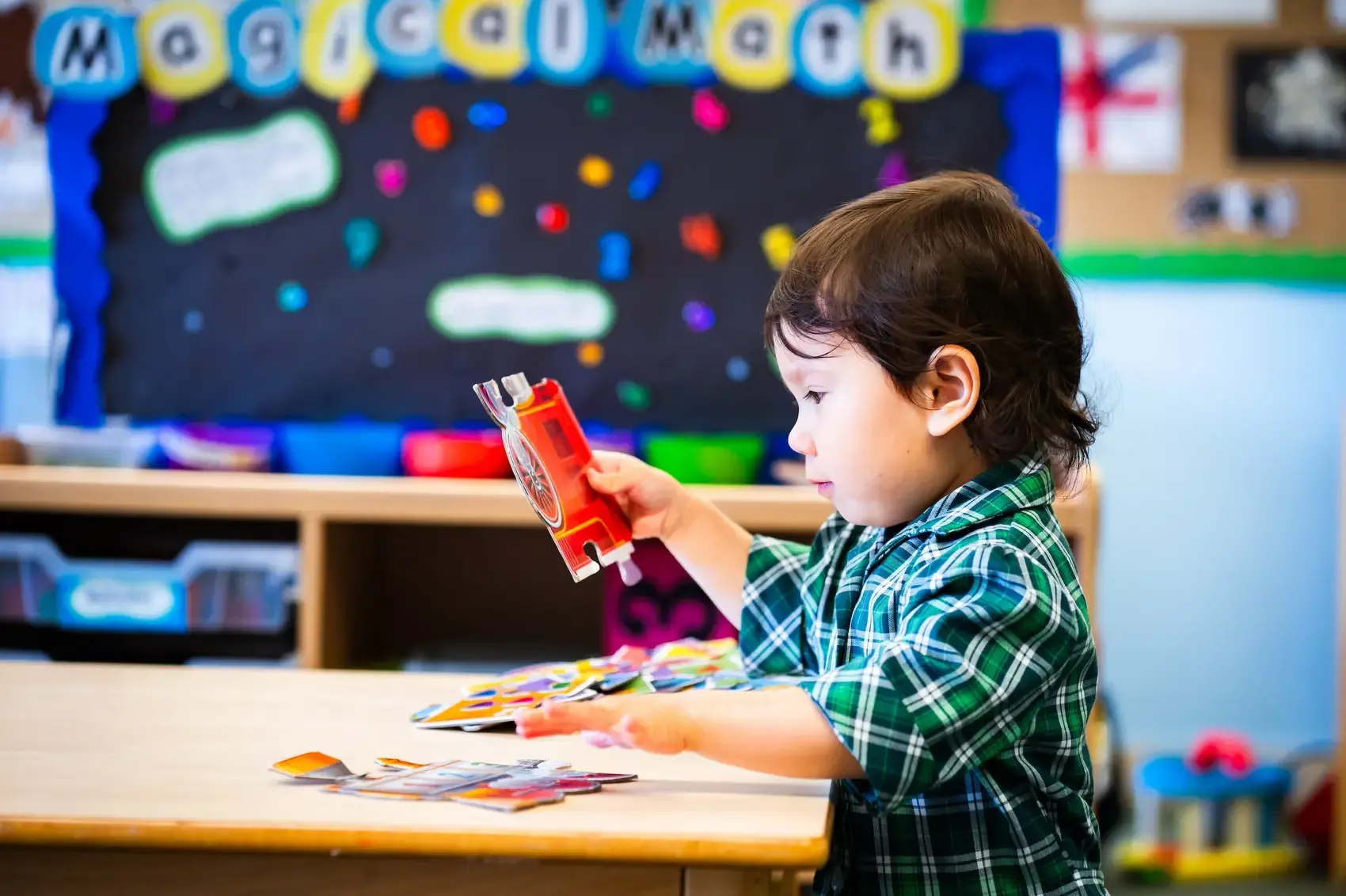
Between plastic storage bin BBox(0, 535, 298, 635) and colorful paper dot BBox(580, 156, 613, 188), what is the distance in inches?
32.6

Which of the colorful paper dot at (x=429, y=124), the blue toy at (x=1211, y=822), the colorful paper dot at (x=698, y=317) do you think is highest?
the colorful paper dot at (x=429, y=124)

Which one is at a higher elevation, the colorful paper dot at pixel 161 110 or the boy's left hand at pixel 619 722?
the colorful paper dot at pixel 161 110

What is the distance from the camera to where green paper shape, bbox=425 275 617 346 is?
7.80 ft

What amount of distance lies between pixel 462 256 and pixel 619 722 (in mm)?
1804

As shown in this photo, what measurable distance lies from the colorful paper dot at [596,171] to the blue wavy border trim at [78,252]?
864 millimetres

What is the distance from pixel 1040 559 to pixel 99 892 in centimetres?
54

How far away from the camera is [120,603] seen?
2096 millimetres

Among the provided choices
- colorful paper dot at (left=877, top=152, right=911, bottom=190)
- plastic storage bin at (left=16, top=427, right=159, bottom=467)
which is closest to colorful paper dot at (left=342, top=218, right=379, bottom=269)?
plastic storage bin at (left=16, top=427, right=159, bottom=467)

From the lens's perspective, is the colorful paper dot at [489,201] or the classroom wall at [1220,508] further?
the classroom wall at [1220,508]

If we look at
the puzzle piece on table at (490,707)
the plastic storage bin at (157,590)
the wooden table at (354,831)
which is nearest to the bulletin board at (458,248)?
the plastic storage bin at (157,590)

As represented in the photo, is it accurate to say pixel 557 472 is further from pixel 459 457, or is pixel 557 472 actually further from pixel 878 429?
pixel 459 457

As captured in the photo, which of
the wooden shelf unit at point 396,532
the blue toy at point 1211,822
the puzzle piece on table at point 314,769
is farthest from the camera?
the blue toy at point 1211,822

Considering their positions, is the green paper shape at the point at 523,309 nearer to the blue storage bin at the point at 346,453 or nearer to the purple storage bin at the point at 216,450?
the blue storage bin at the point at 346,453

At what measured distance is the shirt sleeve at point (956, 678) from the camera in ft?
2.31
